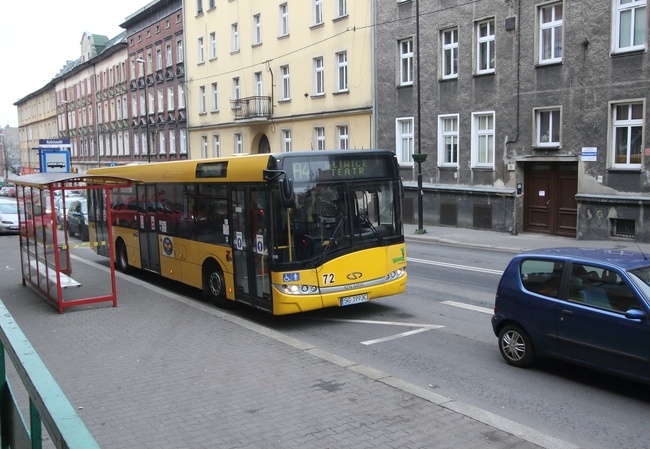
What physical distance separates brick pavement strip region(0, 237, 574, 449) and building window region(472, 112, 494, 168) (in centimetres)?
1702

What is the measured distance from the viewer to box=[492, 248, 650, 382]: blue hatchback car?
21.0ft

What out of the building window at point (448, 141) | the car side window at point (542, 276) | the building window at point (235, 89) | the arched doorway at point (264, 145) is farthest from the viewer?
the building window at point (235, 89)

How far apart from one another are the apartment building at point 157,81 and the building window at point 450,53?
2711 centimetres

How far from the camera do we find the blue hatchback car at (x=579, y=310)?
6.39m

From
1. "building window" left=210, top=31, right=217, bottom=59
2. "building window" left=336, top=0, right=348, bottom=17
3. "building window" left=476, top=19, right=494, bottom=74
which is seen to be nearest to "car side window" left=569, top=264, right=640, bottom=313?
"building window" left=476, top=19, right=494, bottom=74

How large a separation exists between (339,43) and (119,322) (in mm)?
24435

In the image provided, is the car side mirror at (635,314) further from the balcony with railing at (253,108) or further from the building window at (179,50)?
the building window at (179,50)

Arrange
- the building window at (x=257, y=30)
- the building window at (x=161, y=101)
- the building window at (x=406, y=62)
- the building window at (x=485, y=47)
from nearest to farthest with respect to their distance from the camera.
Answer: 1. the building window at (x=485, y=47)
2. the building window at (x=406, y=62)
3. the building window at (x=257, y=30)
4. the building window at (x=161, y=101)

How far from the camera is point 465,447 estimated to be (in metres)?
5.22

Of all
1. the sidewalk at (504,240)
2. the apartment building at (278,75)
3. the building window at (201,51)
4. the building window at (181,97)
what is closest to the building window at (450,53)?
the apartment building at (278,75)

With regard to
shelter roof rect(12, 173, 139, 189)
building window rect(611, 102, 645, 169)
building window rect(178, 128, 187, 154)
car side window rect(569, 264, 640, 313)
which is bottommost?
car side window rect(569, 264, 640, 313)

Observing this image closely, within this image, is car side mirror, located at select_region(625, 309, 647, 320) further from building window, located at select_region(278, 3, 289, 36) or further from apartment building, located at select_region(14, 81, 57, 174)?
apartment building, located at select_region(14, 81, 57, 174)

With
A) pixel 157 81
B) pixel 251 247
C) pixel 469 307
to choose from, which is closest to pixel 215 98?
pixel 157 81

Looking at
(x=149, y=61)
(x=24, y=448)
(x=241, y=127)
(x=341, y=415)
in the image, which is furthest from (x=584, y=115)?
(x=149, y=61)
